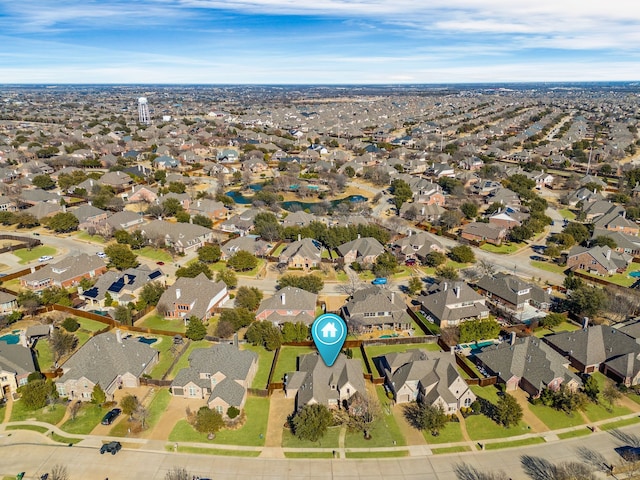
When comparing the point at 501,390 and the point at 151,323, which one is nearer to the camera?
the point at 501,390

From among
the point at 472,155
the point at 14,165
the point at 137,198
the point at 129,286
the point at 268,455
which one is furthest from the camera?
the point at 472,155

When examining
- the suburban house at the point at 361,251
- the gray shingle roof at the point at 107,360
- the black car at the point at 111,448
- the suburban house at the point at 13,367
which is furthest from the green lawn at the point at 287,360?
the suburban house at the point at 361,251

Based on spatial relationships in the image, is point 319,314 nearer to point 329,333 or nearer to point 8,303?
point 329,333

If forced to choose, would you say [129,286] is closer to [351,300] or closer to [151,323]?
[151,323]

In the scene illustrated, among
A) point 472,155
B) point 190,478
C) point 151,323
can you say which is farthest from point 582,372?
point 472,155

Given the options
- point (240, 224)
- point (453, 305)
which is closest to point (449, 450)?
point (453, 305)

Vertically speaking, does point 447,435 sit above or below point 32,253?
above
